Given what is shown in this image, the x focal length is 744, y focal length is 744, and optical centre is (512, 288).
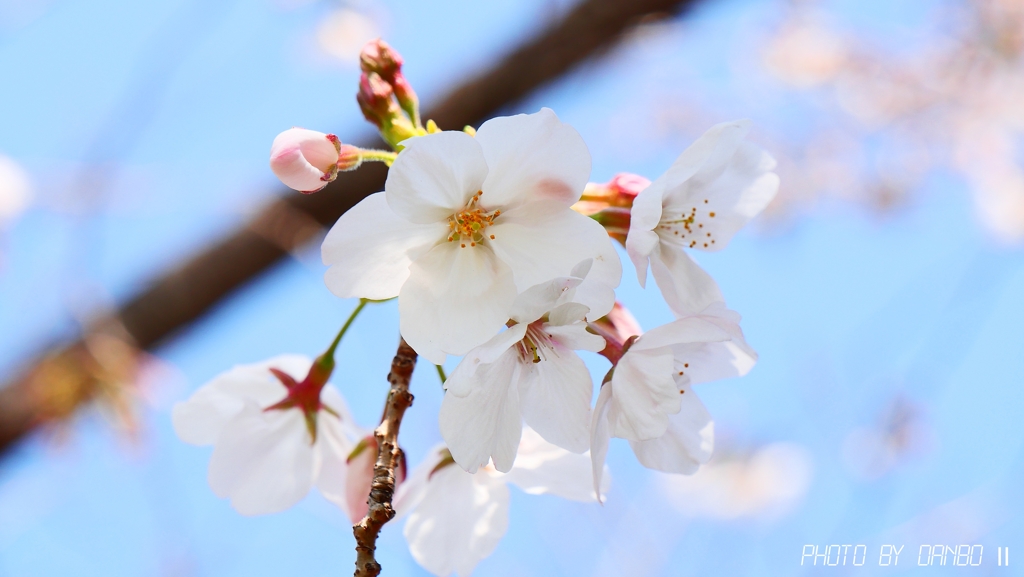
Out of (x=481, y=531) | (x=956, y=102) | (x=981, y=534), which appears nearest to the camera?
(x=481, y=531)

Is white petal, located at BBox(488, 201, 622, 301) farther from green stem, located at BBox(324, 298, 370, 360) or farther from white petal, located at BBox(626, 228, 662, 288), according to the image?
green stem, located at BBox(324, 298, 370, 360)

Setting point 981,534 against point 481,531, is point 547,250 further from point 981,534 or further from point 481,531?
point 981,534

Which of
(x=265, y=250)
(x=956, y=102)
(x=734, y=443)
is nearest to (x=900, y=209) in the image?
(x=956, y=102)

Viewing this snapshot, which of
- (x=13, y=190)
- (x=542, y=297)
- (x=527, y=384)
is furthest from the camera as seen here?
(x=13, y=190)

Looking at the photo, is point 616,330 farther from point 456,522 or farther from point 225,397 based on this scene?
point 225,397

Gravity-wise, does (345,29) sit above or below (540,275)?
above

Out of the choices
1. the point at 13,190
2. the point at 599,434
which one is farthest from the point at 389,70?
the point at 13,190

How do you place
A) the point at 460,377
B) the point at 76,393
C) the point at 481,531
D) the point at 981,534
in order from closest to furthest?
the point at 460,377, the point at 481,531, the point at 76,393, the point at 981,534
